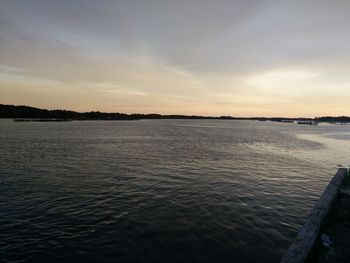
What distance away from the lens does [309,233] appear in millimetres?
8648

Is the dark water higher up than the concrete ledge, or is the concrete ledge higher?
the concrete ledge

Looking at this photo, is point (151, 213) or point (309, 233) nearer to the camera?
point (309, 233)

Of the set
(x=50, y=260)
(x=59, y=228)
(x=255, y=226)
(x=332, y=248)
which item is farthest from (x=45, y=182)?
(x=332, y=248)

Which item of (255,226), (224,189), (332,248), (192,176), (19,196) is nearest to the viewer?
(332,248)

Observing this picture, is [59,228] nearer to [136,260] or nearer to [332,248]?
[136,260]

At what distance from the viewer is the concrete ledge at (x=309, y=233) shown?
7.27 metres

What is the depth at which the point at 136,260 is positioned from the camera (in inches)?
365

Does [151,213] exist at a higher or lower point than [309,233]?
lower

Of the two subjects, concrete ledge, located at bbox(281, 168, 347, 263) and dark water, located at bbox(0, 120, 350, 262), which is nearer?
concrete ledge, located at bbox(281, 168, 347, 263)

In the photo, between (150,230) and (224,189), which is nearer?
(150,230)

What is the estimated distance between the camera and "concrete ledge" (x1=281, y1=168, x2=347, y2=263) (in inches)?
286

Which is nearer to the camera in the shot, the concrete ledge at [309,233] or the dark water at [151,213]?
the concrete ledge at [309,233]

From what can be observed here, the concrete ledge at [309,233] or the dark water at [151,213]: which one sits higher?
the concrete ledge at [309,233]

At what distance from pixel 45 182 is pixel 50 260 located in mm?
13137
